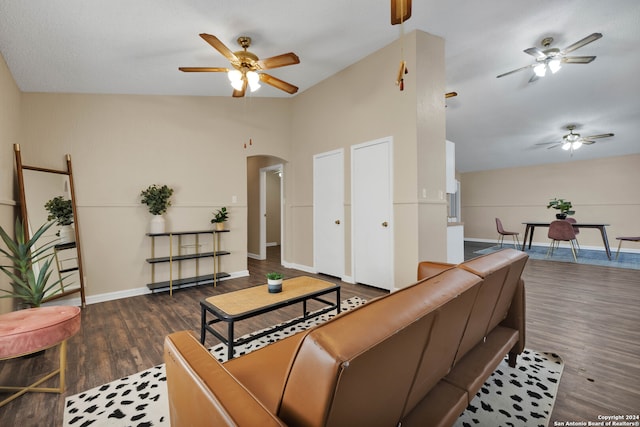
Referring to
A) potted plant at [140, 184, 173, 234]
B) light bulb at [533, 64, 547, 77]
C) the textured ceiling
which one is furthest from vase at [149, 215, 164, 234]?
light bulb at [533, 64, 547, 77]

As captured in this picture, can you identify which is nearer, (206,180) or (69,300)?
(69,300)

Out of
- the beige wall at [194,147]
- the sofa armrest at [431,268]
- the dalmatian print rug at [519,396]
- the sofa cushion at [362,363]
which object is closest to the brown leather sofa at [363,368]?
the sofa cushion at [362,363]

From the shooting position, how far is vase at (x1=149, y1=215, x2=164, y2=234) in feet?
12.3

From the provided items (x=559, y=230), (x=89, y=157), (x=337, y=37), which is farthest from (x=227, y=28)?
(x=559, y=230)

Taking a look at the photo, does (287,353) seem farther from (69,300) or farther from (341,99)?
(341,99)

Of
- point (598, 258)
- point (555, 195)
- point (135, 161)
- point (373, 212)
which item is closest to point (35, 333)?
point (135, 161)

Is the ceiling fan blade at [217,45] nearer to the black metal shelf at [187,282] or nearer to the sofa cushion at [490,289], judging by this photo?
the sofa cushion at [490,289]

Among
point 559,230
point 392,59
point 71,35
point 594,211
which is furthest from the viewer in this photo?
point 594,211

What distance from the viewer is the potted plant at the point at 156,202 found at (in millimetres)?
3689

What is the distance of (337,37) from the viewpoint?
324cm

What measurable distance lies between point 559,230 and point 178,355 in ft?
24.8

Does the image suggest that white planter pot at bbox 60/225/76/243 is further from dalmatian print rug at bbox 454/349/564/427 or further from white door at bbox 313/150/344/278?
dalmatian print rug at bbox 454/349/564/427

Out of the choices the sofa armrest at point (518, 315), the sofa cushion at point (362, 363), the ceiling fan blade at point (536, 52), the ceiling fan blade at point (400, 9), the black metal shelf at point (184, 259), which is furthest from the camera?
the black metal shelf at point (184, 259)

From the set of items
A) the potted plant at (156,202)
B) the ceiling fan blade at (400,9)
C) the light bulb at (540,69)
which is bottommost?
the potted plant at (156,202)
